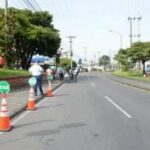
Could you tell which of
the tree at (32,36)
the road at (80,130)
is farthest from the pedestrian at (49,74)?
the tree at (32,36)

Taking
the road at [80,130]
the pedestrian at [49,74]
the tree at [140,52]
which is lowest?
the road at [80,130]

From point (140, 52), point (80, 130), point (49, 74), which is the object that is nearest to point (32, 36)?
point (49, 74)

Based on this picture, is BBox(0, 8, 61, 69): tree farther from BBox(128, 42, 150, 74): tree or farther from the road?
the road

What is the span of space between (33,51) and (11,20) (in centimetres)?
1745

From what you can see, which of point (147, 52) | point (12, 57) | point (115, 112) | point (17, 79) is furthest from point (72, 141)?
point (147, 52)

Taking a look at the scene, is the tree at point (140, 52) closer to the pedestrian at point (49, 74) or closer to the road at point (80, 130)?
the pedestrian at point (49, 74)

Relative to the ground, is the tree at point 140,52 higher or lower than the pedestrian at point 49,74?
higher

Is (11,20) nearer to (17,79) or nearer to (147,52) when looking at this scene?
(17,79)

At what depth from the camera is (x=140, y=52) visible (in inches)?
3383

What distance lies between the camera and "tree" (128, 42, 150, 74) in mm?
84812

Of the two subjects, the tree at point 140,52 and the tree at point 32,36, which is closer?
the tree at point 32,36

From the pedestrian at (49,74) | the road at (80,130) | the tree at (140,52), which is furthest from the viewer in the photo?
the tree at (140,52)

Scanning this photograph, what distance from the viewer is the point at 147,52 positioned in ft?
277

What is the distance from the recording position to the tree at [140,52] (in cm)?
8481
